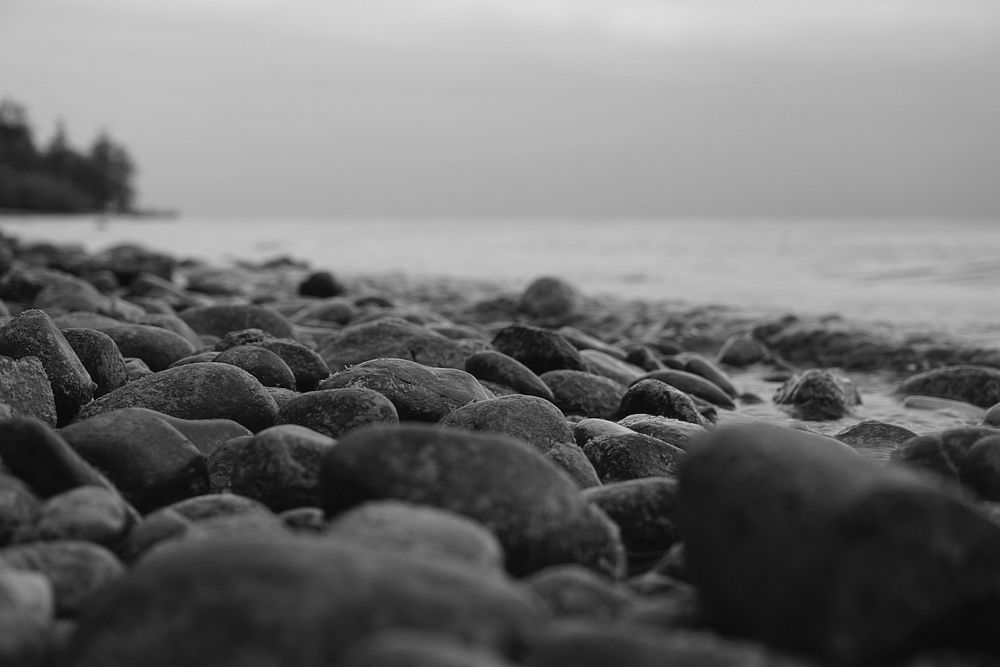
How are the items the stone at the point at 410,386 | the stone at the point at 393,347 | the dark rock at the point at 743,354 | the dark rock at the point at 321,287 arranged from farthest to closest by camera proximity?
the dark rock at the point at 321,287, the dark rock at the point at 743,354, the stone at the point at 393,347, the stone at the point at 410,386

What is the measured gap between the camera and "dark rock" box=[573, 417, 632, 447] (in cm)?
341

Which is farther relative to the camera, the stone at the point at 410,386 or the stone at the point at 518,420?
the stone at the point at 410,386

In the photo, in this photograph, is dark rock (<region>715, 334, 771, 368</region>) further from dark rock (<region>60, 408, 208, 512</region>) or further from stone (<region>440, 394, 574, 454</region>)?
dark rock (<region>60, 408, 208, 512</region>)

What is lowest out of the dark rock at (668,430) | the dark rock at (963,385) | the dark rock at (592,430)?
the dark rock at (963,385)

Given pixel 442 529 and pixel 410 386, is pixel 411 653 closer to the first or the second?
pixel 442 529

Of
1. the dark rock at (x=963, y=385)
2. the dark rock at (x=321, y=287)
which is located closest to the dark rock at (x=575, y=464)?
the dark rock at (x=963, y=385)

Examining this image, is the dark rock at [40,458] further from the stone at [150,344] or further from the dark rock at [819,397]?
the dark rock at [819,397]

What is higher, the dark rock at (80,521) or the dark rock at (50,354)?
the dark rock at (50,354)

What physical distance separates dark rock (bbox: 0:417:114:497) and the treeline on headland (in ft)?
257

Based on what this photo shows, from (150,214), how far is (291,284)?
8282cm

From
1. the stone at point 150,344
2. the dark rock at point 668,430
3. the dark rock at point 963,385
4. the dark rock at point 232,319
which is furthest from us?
the dark rock at point 232,319

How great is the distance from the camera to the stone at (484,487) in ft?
6.75

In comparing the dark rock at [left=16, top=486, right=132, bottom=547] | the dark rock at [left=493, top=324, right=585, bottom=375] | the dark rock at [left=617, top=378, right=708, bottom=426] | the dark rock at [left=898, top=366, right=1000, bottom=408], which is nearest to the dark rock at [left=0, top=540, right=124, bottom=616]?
the dark rock at [left=16, top=486, right=132, bottom=547]

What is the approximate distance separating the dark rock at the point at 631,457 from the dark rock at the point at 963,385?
3.11 meters
